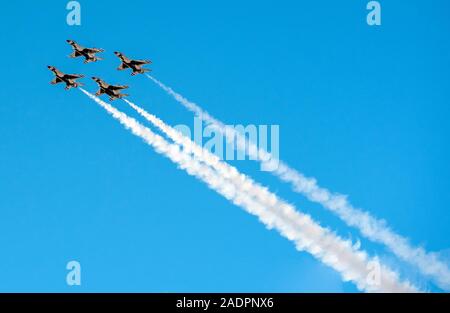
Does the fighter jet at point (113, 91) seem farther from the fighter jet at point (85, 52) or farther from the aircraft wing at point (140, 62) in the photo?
the fighter jet at point (85, 52)

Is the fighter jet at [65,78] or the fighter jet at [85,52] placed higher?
the fighter jet at [85,52]

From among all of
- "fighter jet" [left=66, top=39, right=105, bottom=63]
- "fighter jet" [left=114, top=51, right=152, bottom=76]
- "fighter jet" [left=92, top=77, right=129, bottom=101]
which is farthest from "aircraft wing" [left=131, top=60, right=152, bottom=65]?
"fighter jet" [left=66, top=39, right=105, bottom=63]

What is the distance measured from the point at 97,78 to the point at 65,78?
15.4ft

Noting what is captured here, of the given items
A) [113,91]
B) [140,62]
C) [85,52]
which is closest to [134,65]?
[140,62]

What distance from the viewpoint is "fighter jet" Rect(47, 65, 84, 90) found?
135750mm

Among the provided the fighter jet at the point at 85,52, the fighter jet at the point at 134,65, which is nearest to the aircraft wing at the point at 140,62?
the fighter jet at the point at 134,65

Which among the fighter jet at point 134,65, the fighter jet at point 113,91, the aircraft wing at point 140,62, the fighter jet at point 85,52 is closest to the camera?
the fighter jet at point 113,91

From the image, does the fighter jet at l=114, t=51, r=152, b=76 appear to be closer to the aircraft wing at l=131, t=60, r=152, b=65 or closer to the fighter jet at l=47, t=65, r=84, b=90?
the aircraft wing at l=131, t=60, r=152, b=65

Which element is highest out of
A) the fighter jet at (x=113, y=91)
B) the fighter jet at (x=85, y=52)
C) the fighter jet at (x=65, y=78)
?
the fighter jet at (x=85, y=52)

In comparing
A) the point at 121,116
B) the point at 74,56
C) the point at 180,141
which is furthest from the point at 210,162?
the point at 74,56

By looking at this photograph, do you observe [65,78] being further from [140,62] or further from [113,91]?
[140,62]

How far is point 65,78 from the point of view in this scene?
136 meters

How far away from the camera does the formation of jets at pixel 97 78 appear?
438ft
